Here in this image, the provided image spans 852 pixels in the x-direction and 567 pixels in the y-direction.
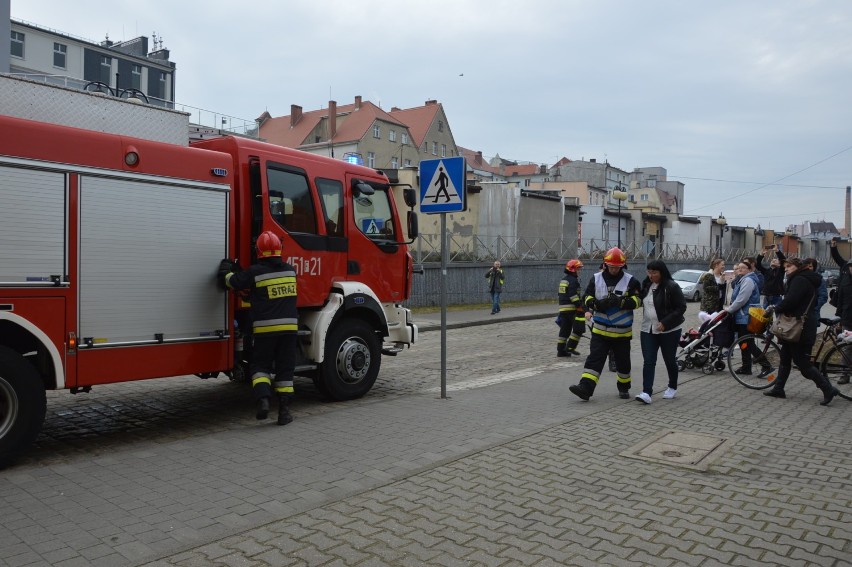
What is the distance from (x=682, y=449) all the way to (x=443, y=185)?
13.7ft

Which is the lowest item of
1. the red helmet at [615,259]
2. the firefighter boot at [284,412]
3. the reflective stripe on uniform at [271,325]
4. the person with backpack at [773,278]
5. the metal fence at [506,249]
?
the firefighter boot at [284,412]

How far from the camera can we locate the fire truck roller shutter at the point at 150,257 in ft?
19.4

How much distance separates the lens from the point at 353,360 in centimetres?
840

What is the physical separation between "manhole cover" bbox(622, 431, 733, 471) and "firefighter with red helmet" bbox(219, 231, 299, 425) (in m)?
3.42

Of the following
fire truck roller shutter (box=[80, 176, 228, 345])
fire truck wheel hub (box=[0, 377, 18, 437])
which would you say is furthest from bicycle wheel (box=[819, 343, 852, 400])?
fire truck wheel hub (box=[0, 377, 18, 437])

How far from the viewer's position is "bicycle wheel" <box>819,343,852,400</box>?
927 cm

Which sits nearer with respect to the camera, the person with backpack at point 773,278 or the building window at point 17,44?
the person with backpack at point 773,278

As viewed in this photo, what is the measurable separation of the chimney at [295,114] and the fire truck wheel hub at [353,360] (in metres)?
76.6

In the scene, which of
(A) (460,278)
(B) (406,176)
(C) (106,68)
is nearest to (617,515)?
(A) (460,278)

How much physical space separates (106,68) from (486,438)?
62.6 m

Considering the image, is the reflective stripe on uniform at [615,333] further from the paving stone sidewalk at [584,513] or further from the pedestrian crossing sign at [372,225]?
the pedestrian crossing sign at [372,225]

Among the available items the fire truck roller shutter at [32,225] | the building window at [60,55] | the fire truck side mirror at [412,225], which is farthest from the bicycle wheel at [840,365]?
the building window at [60,55]

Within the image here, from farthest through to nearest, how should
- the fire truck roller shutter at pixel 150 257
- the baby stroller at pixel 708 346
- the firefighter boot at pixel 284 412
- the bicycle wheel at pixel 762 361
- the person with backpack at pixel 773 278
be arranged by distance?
1. the person with backpack at pixel 773 278
2. the baby stroller at pixel 708 346
3. the bicycle wheel at pixel 762 361
4. the firefighter boot at pixel 284 412
5. the fire truck roller shutter at pixel 150 257

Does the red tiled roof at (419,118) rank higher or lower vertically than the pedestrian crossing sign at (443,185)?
higher
